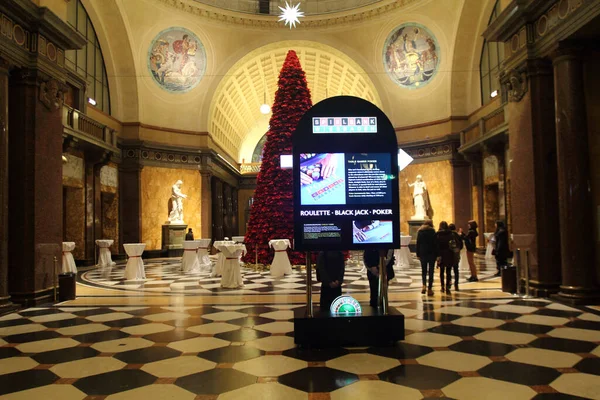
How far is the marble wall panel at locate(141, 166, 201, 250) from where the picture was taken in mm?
22469

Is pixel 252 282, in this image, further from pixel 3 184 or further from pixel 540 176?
pixel 540 176

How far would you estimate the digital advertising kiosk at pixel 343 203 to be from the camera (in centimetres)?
479

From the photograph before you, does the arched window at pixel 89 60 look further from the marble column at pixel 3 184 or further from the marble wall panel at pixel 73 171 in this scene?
the marble column at pixel 3 184

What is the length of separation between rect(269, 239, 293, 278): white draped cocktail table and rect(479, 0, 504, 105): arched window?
11.7 meters

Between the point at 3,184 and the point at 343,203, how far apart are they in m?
5.60

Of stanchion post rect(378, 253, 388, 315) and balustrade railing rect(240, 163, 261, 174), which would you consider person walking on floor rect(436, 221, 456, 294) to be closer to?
stanchion post rect(378, 253, 388, 315)

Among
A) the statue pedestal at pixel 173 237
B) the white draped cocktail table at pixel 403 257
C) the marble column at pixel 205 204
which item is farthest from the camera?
the marble column at pixel 205 204

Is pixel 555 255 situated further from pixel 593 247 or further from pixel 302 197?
pixel 302 197

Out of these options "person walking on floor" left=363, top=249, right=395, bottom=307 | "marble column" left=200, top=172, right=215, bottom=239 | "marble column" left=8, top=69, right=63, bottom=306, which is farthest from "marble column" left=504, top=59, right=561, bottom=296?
"marble column" left=200, top=172, right=215, bottom=239

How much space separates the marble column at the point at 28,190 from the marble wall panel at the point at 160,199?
14.4 m

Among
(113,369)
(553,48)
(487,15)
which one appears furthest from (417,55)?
(113,369)

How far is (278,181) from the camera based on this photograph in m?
14.0

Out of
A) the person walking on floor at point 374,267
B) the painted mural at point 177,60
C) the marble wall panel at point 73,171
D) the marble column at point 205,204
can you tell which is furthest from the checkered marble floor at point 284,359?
the painted mural at point 177,60

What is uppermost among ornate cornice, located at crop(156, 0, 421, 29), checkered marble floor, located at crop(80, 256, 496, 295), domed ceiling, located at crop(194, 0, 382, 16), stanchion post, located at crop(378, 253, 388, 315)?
domed ceiling, located at crop(194, 0, 382, 16)
